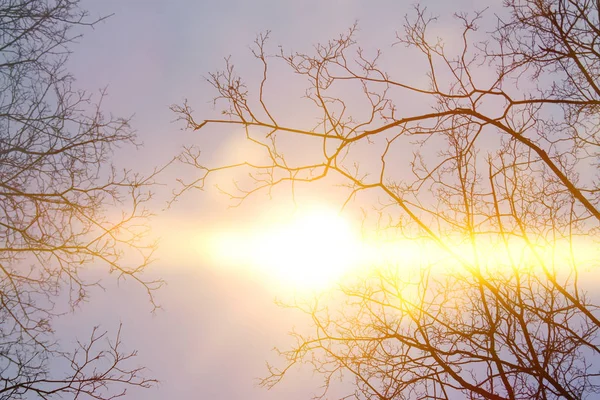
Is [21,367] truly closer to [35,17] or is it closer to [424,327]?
[35,17]

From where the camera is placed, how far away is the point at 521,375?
463 cm

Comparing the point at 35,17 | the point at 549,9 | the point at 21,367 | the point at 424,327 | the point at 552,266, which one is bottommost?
the point at 21,367

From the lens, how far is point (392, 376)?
188 inches

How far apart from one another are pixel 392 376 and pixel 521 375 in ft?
4.26

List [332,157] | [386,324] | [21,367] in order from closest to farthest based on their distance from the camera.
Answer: [332,157] → [21,367] → [386,324]

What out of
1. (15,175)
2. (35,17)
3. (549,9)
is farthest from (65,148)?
(549,9)

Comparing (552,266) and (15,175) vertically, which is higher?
(15,175)

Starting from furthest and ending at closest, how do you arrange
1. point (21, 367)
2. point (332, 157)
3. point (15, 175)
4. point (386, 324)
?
point (386, 324)
point (15, 175)
point (21, 367)
point (332, 157)

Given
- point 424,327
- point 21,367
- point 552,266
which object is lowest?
point 21,367

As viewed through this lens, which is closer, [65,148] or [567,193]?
[65,148]

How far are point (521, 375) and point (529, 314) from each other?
0.73 m

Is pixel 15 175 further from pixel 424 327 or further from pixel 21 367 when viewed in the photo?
pixel 424 327

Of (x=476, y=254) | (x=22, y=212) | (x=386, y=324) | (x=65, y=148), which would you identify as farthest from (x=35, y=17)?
(x=476, y=254)

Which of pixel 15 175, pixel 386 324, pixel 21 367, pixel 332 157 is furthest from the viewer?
pixel 386 324
